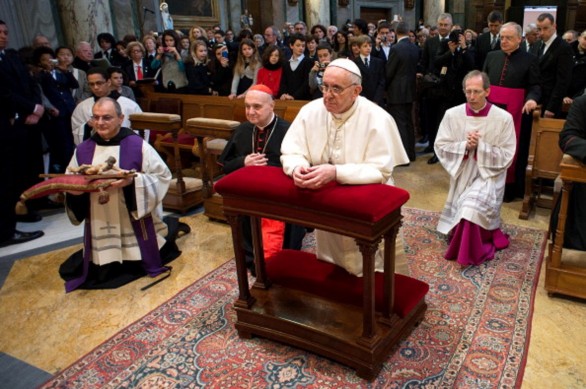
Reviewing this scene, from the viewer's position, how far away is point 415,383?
2.72 meters

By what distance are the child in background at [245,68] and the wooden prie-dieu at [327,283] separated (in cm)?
404

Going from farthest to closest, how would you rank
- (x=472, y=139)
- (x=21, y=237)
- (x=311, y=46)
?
(x=311, y=46) < (x=21, y=237) < (x=472, y=139)

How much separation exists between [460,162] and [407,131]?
111 inches

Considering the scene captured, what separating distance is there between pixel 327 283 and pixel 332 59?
13.7 ft

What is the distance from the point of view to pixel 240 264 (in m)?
3.09

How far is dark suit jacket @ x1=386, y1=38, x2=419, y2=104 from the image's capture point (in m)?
6.83

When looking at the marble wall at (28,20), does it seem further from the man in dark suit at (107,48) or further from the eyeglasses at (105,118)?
the eyeglasses at (105,118)

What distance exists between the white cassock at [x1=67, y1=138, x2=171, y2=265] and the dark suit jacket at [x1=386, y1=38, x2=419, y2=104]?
3994 mm

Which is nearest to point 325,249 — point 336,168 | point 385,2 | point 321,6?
point 336,168

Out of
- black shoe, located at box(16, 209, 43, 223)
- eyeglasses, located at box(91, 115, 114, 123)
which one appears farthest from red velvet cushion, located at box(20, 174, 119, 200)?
black shoe, located at box(16, 209, 43, 223)

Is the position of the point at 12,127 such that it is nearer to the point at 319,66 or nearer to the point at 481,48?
the point at 319,66

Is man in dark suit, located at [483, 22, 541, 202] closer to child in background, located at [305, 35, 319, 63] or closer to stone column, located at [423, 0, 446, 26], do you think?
child in background, located at [305, 35, 319, 63]

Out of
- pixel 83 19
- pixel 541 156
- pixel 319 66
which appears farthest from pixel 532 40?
pixel 83 19

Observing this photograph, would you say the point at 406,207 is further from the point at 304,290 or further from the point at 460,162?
the point at 304,290
